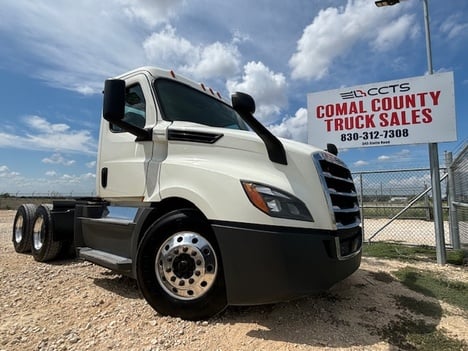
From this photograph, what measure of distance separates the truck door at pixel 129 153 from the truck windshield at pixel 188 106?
161mm

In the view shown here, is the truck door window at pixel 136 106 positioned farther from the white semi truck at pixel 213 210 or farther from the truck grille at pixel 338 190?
the truck grille at pixel 338 190

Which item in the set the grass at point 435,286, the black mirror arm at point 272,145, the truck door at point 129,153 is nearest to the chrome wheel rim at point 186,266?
the truck door at point 129,153

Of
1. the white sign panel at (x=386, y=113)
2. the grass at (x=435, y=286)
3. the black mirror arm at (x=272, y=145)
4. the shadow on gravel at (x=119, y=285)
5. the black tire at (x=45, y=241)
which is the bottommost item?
the grass at (x=435, y=286)

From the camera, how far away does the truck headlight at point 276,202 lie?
2.78 metres

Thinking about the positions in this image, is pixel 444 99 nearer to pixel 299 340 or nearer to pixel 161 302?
pixel 299 340

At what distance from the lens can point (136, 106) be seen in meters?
4.09

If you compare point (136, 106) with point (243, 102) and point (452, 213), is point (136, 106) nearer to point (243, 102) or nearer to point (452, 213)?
point (243, 102)

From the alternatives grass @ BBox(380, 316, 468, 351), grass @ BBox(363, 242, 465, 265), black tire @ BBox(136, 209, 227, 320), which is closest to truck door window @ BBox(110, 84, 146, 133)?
black tire @ BBox(136, 209, 227, 320)

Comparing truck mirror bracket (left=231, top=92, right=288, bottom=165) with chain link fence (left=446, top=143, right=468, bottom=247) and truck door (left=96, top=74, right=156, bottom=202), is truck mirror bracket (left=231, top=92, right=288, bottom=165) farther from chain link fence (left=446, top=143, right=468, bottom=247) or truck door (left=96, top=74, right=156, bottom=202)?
chain link fence (left=446, top=143, right=468, bottom=247)

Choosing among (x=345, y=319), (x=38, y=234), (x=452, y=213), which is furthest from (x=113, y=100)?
(x=452, y=213)

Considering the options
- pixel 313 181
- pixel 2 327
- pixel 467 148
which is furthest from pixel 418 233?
pixel 2 327

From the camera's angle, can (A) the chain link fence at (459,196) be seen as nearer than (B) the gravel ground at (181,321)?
No

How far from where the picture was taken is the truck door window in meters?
3.98

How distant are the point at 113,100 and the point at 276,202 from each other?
Result: 2.04 meters
